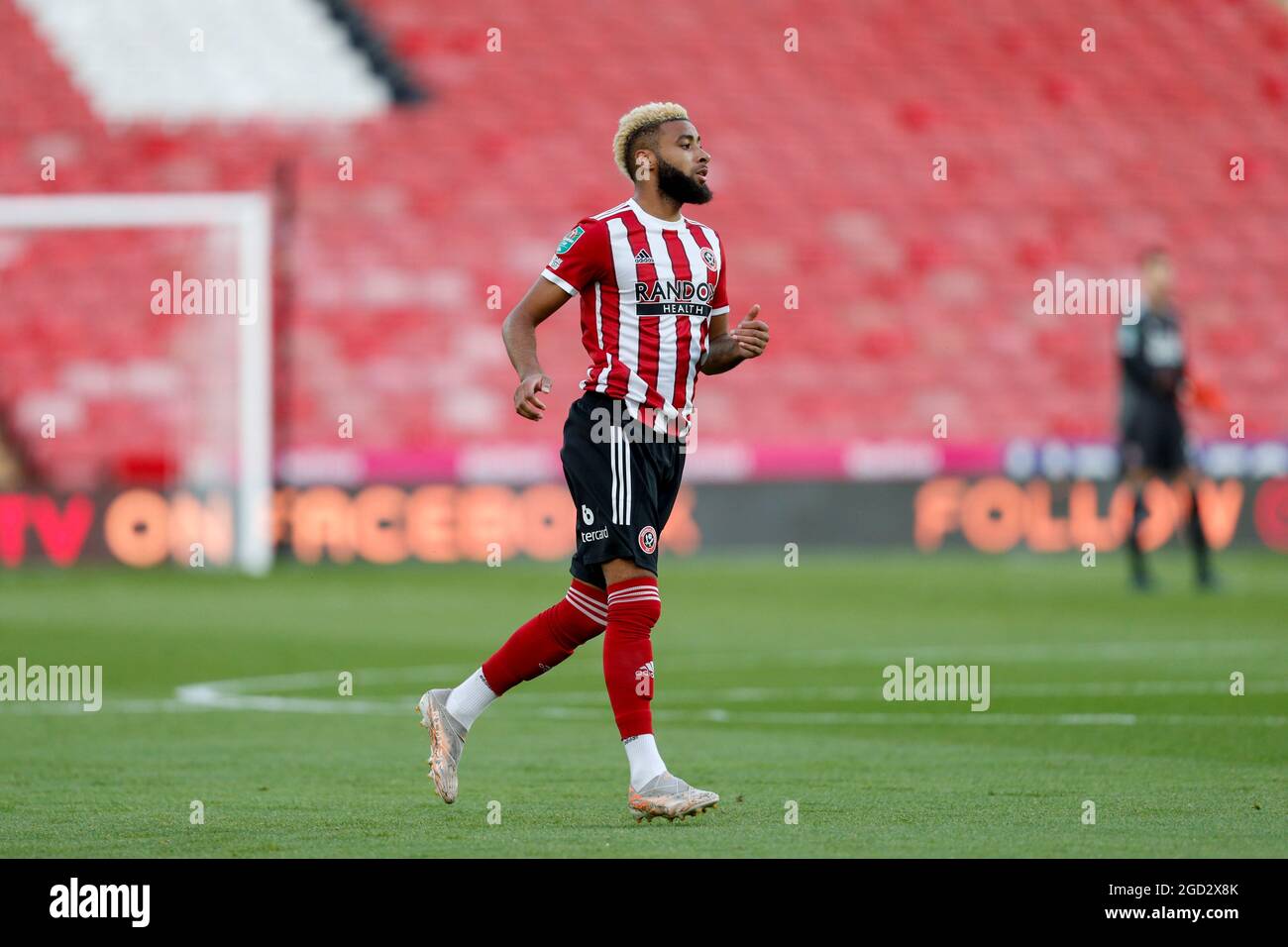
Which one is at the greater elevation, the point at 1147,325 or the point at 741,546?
the point at 1147,325

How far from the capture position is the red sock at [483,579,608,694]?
598 centimetres

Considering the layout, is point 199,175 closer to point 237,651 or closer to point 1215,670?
point 237,651

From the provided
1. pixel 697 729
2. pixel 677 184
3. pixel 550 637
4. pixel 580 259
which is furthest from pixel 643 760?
pixel 697 729

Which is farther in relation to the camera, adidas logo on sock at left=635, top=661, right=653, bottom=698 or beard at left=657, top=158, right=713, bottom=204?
beard at left=657, top=158, right=713, bottom=204

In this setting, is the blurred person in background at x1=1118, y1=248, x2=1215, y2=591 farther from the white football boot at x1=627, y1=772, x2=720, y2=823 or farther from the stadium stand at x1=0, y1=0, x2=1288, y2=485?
the white football boot at x1=627, y1=772, x2=720, y2=823

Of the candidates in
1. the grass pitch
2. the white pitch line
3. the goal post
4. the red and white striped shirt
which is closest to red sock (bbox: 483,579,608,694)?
the grass pitch

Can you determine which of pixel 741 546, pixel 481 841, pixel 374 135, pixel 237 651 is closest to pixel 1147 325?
pixel 741 546

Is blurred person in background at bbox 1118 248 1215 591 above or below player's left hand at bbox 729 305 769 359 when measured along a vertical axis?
above

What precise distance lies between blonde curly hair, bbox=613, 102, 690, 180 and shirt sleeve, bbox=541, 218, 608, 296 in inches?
8.5

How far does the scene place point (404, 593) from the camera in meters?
15.3

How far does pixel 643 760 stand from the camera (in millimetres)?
5645

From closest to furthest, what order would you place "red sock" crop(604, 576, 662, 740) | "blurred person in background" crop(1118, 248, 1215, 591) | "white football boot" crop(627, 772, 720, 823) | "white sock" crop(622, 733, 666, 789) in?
1. "white football boot" crop(627, 772, 720, 823)
2. "white sock" crop(622, 733, 666, 789)
3. "red sock" crop(604, 576, 662, 740)
4. "blurred person in background" crop(1118, 248, 1215, 591)
